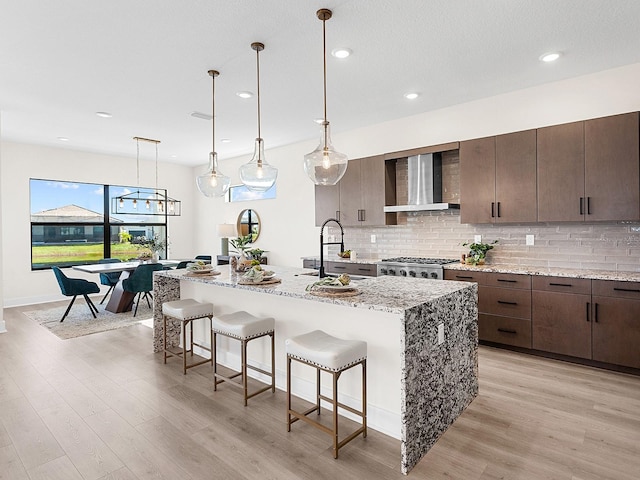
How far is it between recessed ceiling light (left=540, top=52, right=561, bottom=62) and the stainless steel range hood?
62.1 inches

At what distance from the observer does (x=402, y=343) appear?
6.68ft

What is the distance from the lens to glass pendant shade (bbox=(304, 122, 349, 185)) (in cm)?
279

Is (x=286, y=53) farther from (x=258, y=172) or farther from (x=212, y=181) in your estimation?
(x=212, y=181)

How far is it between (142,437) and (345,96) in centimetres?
378

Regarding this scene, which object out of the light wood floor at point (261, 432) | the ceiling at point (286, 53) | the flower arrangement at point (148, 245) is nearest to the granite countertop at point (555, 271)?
the light wood floor at point (261, 432)

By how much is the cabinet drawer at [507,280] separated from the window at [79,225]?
676cm

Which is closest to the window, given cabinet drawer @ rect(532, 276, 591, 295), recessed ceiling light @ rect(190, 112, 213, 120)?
recessed ceiling light @ rect(190, 112, 213, 120)

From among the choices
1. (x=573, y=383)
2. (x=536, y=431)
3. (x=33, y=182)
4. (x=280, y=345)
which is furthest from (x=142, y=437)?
(x=33, y=182)

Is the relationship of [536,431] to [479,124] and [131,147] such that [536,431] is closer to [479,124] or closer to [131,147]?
[479,124]

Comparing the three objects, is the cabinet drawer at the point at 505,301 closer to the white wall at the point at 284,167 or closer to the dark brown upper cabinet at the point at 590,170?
the dark brown upper cabinet at the point at 590,170

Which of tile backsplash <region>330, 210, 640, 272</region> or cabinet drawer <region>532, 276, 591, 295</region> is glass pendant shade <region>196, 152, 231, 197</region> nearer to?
tile backsplash <region>330, 210, 640, 272</region>

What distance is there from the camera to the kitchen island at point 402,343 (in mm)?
2109

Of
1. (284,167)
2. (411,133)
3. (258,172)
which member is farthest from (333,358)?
(284,167)

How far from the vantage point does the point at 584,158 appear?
3.62m
